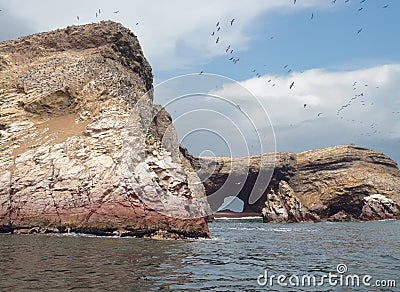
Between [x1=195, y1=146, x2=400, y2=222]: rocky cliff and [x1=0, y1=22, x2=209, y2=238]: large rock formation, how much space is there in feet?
151

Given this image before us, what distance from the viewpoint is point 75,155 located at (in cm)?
3186

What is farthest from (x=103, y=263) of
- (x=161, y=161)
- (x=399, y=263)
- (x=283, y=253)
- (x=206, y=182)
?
(x=206, y=182)

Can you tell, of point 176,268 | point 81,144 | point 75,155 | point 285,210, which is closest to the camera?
point 176,268

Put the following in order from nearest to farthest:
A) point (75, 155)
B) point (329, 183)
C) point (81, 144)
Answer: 1. point (75, 155)
2. point (81, 144)
3. point (329, 183)

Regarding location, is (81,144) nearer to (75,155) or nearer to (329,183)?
(75,155)

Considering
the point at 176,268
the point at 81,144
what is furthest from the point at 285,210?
the point at 176,268

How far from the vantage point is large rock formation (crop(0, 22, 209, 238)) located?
2769 centimetres

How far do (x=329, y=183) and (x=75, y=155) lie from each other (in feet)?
248

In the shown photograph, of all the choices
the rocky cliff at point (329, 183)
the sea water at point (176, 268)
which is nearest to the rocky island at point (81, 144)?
the sea water at point (176, 268)

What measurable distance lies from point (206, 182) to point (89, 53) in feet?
227

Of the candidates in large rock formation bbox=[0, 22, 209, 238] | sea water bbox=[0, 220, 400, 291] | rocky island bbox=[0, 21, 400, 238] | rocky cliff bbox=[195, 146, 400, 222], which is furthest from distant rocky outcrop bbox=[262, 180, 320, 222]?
sea water bbox=[0, 220, 400, 291]

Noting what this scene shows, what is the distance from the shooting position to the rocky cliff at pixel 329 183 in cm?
7931

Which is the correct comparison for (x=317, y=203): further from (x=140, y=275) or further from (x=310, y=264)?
(x=140, y=275)

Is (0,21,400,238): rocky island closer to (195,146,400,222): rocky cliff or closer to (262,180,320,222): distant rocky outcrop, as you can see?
(262,180,320,222): distant rocky outcrop
